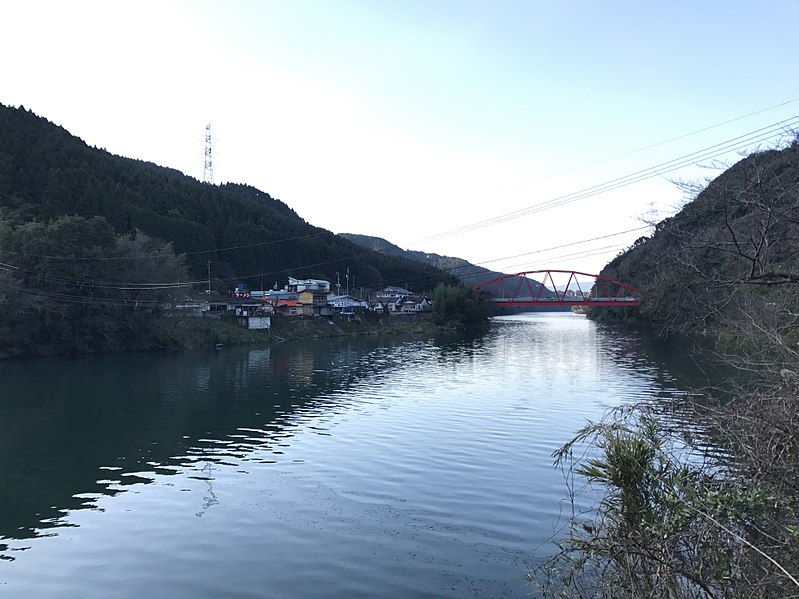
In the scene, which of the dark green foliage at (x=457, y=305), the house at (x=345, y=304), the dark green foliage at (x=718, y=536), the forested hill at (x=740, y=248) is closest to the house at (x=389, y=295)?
the house at (x=345, y=304)

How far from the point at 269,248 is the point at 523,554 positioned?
87.2m

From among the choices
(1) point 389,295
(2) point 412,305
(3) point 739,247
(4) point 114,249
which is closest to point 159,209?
(1) point 389,295

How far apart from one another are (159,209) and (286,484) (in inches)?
2916

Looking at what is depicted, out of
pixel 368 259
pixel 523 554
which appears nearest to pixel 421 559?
pixel 523 554

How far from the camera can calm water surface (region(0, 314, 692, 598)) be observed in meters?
8.31

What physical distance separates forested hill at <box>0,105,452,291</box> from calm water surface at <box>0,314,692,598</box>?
1447 inches

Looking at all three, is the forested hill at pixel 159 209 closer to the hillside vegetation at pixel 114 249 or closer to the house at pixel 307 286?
the hillside vegetation at pixel 114 249

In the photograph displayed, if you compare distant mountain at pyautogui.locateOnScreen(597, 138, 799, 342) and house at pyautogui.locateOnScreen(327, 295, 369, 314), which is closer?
distant mountain at pyautogui.locateOnScreen(597, 138, 799, 342)

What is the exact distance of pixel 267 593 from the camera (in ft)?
25.3

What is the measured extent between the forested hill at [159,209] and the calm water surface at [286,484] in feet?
121

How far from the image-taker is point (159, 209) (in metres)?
78.4

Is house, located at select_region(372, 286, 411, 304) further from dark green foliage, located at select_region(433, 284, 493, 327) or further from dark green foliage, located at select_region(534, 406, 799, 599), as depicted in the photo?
dark green foliage, located at select_region(534, 406, 799, 599)

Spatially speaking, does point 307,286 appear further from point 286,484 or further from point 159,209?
point 286,484

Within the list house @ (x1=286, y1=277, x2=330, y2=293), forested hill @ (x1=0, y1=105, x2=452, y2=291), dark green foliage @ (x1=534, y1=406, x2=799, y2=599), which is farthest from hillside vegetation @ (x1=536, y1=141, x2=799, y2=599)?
house @ (x1=286, y1=277, x2=330, y2=293)
